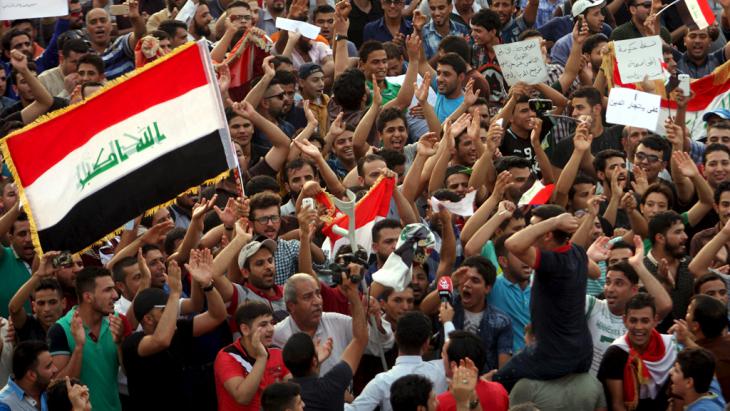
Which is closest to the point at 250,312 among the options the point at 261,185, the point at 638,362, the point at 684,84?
the point at 638,362

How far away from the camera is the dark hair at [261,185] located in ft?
42.2

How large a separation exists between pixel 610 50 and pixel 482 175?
113 inches

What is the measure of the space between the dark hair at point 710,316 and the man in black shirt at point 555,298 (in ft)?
2.86

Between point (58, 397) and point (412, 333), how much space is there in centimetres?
207

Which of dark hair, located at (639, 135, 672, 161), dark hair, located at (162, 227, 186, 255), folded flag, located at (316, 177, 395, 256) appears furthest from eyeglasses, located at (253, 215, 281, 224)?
dark hair, located at (639, 135, 672, 161)

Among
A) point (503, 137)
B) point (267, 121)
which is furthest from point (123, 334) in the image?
point (503, 137)

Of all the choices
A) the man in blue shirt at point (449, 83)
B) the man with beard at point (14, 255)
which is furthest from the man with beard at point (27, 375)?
the man in blue shirt at point (449, 83)

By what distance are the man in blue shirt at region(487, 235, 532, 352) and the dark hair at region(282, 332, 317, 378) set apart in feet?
6.07

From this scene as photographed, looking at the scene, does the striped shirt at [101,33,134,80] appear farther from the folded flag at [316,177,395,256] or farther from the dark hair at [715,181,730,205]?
the dark hair at [715,181,730,205]

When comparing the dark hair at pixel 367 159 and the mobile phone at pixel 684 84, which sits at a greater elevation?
the dark hair at pixel 367 159

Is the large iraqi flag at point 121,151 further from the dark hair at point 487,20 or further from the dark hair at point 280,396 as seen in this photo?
the dark hair at point 487,20

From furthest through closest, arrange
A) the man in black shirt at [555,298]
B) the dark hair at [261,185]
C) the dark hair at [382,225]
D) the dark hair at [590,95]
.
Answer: the dark hair at [590,95], the dark hair at [261,185], the dark hair at [382,225], the man in black shirt at [555,298]

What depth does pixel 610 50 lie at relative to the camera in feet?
51.2

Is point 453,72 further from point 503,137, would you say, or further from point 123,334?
point 123,334
